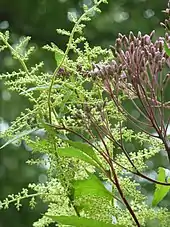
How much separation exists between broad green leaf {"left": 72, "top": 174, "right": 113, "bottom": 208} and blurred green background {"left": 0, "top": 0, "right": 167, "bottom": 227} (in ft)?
6.93

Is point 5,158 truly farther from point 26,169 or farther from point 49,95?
point 49,95

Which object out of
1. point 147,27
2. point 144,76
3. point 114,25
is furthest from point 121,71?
point 114,25

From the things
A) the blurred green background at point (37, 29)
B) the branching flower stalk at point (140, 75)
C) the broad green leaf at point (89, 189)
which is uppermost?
the blurred green background at point (37, 29)

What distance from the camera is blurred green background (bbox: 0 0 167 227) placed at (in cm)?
263

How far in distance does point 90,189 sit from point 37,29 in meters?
2.56

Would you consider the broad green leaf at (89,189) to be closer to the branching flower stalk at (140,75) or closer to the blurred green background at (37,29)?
the branching flower stalk at (140,75)

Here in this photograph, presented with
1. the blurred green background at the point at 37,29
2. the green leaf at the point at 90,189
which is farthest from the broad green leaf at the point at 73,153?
the blurred green background at the point at 37,29

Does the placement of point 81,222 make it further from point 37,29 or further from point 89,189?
point 37,29

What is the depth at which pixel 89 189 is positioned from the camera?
432mm

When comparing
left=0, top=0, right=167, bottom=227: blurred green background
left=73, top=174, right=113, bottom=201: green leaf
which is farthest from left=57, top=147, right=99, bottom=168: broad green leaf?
left=0, top=0, right=167, bottom=227: blurred green background

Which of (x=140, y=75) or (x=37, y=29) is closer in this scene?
(x=140, y=75)

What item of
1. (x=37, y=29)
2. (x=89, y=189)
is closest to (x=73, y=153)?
(x=89, y=189)

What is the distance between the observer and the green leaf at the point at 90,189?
426 millimetres

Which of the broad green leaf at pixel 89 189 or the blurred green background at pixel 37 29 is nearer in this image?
the broad green leaf at pixel 89 189
